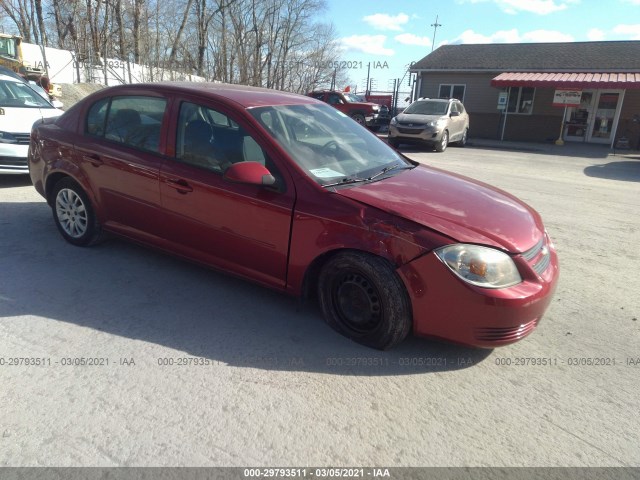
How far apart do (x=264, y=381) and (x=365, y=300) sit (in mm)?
840

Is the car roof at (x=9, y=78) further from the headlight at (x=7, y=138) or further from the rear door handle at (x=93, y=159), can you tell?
the rear door handle at (x=93, y=159)

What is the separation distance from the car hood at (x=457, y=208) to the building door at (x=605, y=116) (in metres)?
20.5

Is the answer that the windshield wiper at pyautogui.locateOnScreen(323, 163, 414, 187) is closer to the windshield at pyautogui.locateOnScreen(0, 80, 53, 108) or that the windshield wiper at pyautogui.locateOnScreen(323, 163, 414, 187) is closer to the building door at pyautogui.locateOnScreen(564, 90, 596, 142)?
the windshield at pyautogui.locateOnScreen(0, 80, 53, 108)

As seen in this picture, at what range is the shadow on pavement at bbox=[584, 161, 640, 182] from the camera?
11.9 metres

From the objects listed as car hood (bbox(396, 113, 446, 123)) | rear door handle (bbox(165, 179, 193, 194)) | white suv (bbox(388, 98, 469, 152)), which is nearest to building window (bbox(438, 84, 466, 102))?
white suv (bbox(388, 98, 469, 152))

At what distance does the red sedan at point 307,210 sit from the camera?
281cm

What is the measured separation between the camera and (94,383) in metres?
2.69

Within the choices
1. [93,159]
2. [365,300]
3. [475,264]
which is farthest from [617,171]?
[93,159]

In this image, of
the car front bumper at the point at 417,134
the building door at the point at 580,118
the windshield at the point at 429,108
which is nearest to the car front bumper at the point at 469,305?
the car front bumper at the point at 417,134

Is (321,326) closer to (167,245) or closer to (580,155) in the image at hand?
(167,245)

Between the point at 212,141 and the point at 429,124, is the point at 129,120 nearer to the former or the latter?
the point at 212,141

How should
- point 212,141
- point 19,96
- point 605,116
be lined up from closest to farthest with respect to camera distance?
point 212,141 → point 19,96 → point 605,116

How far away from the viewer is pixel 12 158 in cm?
670

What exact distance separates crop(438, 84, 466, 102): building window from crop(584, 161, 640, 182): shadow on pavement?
10.1 metres
